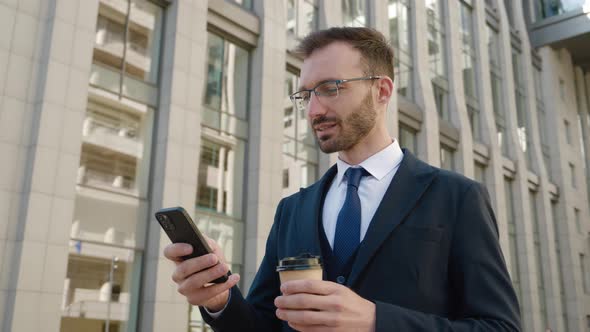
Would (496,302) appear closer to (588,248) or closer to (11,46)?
(11,46)

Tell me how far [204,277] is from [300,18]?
1665cm

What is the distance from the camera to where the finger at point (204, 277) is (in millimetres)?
1943

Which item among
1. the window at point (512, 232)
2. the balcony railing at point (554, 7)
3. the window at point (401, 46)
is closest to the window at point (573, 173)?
the window at point (512, 232)

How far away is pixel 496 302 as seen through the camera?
1.85 m

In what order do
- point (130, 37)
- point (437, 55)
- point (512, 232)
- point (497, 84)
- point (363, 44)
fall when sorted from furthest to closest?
point (497, 84), point (512, 232), point (437, 55), point (130, 37), point (363, 44)

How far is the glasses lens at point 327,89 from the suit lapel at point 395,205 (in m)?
0.41

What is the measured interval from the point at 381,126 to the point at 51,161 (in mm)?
9263

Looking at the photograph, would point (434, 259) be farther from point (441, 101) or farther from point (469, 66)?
point (469, 66)

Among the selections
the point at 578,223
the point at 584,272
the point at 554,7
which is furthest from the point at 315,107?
the point at 554,7

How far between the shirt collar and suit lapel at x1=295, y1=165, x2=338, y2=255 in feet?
0.34

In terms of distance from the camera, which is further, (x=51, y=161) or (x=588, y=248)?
(x=588, y=248)

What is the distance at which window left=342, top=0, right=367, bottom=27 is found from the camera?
65.7ft

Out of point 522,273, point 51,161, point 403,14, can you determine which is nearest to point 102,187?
point 51,161

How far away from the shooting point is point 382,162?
233 cm
